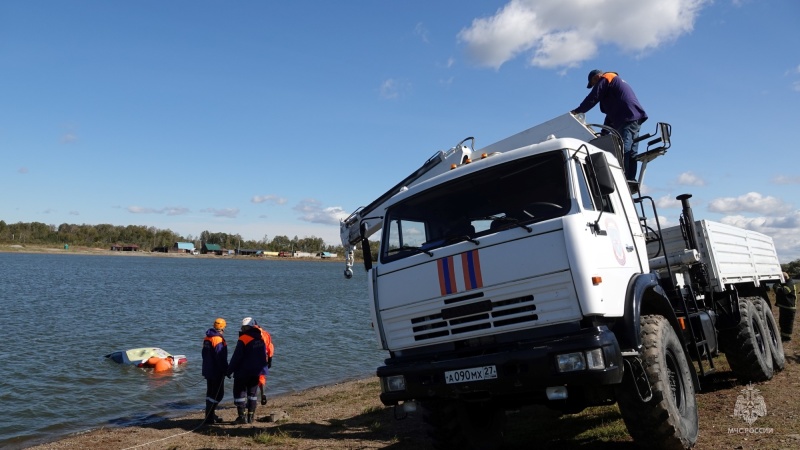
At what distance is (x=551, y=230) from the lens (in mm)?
4523

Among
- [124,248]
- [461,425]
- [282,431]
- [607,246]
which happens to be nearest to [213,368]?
[282,431]

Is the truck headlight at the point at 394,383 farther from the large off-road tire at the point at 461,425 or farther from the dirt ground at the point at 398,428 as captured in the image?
the dirt ground at the point at 398,428

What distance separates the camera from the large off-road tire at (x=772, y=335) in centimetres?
884

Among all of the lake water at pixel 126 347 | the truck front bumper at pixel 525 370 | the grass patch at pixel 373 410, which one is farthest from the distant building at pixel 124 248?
the truck front bumper at pixel 525 370

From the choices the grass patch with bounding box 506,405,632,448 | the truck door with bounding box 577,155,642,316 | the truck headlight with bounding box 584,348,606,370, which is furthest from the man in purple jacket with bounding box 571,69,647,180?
the truck headlight with bounding box 584,348,606,370

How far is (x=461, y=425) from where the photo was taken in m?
5.94

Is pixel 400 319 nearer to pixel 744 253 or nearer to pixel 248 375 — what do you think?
pixel 248 375

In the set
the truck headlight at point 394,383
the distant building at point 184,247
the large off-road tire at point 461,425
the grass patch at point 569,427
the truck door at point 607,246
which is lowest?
the grass patch at point 569,427

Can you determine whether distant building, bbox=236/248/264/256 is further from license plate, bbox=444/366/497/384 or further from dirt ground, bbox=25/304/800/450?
license plate, bbox=444/366/497/384

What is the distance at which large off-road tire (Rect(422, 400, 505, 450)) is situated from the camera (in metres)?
5.83

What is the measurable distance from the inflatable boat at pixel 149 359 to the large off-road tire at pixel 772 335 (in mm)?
13968

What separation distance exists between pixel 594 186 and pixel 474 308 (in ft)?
5.00

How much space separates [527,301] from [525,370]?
0.55 meters

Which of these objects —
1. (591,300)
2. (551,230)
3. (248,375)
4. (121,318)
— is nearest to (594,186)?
(551,230)
